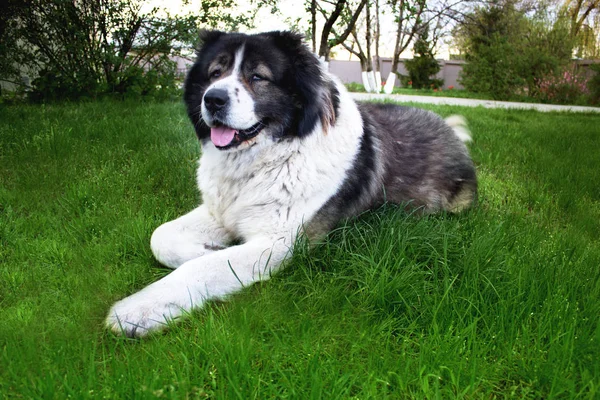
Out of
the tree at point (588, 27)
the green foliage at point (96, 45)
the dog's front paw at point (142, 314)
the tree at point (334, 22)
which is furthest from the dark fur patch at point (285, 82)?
the tree at point (588, 27)

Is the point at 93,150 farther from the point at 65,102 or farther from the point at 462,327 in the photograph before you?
the point at 462,327

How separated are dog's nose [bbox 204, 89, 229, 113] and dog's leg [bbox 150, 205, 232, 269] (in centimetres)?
75

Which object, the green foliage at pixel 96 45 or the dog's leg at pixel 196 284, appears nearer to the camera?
the dog's leg at pixel 196 284

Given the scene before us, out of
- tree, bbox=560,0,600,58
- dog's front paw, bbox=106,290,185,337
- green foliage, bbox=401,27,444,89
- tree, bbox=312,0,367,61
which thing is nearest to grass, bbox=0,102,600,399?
dog's front paw, bbox=106,290,185,337

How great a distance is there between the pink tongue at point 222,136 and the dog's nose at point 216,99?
170 millimetres

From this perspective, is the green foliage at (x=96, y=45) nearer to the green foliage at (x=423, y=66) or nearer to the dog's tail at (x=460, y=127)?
the dog's tail at (x=460, y=127)

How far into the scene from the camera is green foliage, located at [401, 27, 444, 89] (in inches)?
936

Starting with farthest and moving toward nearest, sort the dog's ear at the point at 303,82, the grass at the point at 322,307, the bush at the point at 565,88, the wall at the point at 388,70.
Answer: the wall at the point at 388,70
the bush at the point at 565,88
the dog's ear at the point at 303,82
the grass at the point at 322,307

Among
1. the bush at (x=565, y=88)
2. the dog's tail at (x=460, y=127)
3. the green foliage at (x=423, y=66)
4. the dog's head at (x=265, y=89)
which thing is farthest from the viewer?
the green foliage at (x=423, y=66)

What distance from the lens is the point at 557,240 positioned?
9.18 ft

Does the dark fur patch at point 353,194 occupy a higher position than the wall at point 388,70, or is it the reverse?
the wall at point 388,70

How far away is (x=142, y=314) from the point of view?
2.04 metres

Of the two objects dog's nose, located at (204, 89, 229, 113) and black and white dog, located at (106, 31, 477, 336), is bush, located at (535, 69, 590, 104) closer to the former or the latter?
black and white dog, located at (106, 31, 477, 336)

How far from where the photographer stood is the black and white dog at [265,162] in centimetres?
254
